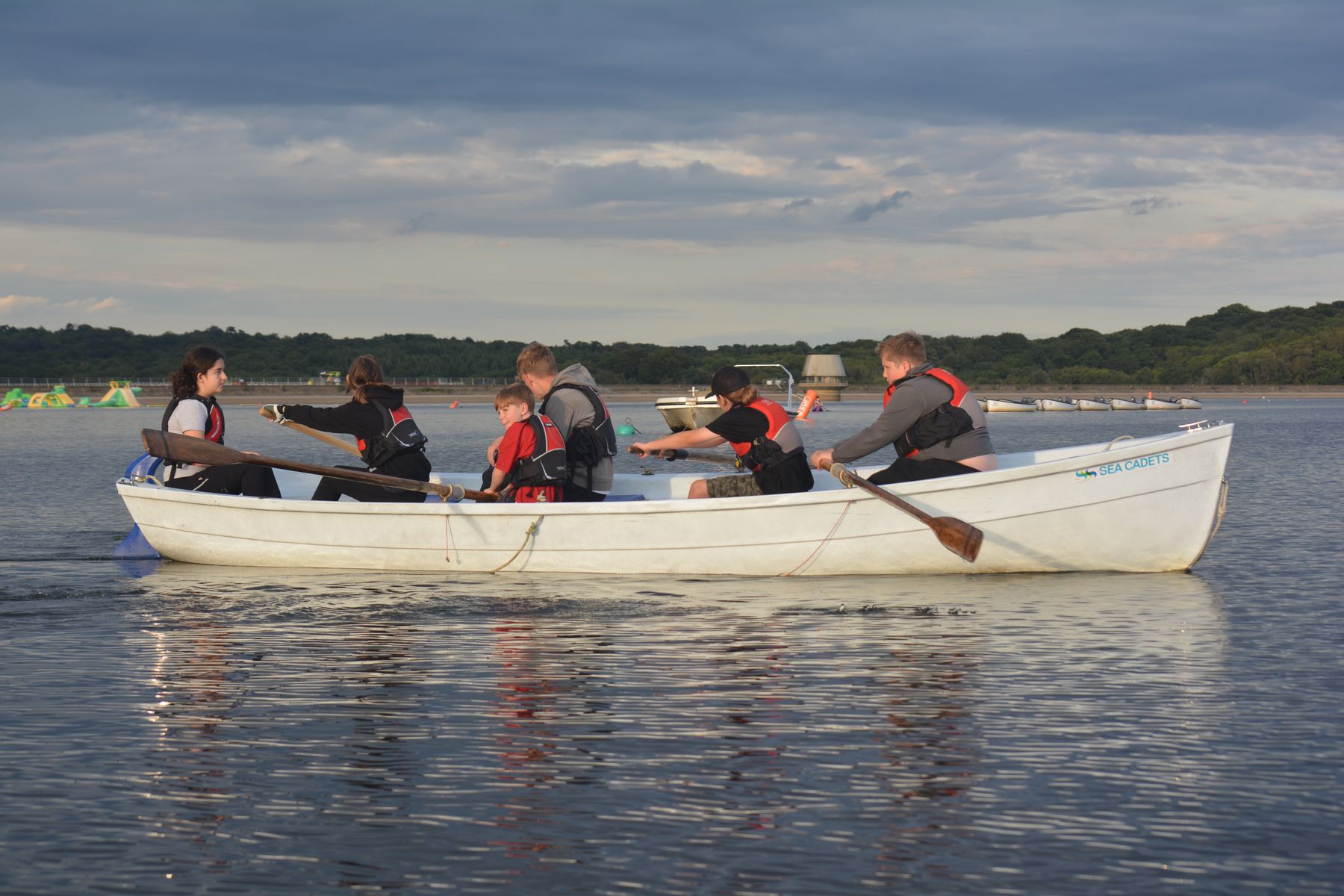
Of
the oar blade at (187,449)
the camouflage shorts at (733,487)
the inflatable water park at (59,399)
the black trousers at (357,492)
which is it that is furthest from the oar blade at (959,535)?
the inflatable water park at (59,399)

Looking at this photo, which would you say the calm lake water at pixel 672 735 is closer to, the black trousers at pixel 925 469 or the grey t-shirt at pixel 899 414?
the black trousers at pixel 925 469

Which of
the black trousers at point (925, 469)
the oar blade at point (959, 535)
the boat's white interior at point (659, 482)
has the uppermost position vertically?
the black trousers at point (925, 469)

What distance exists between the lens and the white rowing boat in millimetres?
Result: 11938

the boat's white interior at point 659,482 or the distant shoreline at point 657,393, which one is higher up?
the distant shoreline at point 657,393

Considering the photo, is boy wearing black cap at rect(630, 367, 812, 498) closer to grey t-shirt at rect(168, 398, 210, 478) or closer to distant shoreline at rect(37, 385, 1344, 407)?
grey t-shirt at rect(168, 398, 210, 478)

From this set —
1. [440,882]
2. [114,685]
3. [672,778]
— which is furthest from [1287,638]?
[114,685]

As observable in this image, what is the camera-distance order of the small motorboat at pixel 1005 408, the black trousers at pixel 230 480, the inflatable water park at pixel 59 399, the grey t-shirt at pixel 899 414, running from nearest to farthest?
1. the grey t-shirt at pixel 899 414
2. the black trousers at pixel 230 480
3. the small motorboat at pixel 1005 408
4. the inflatable water park at pixel 59 399

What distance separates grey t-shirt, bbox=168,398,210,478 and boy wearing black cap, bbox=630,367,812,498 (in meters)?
3.88

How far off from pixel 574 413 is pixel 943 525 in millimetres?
3437

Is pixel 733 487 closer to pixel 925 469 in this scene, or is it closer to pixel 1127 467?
pixel 925 469

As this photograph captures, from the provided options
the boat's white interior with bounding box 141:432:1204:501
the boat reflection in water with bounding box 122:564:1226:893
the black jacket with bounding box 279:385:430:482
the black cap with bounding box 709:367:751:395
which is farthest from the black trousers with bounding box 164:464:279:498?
the black cap with bounding box 709:367:751:395

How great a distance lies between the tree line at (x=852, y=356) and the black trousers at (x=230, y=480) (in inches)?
5059

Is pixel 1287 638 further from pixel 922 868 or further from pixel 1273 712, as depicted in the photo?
pixel 922 868

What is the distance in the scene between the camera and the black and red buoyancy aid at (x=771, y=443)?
482 inches
